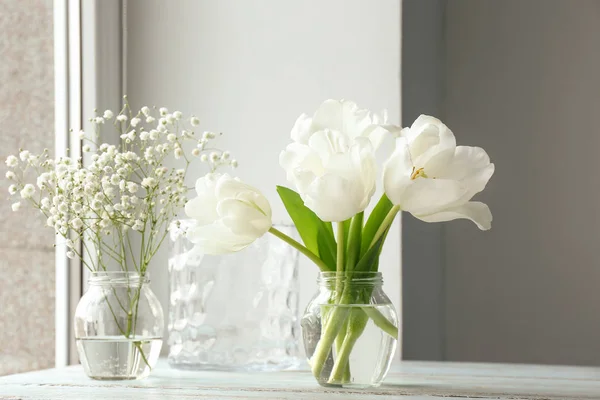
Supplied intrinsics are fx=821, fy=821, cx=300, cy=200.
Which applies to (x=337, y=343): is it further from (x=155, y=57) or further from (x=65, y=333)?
(x=155, y=57)

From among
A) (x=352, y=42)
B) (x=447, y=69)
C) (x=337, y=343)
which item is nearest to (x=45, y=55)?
(x=352, y=42)

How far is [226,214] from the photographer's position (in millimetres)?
948

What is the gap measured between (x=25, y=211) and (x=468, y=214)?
695 mm

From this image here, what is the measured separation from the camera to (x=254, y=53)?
1492 millimetres

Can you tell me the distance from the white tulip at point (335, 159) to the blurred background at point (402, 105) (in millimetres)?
490

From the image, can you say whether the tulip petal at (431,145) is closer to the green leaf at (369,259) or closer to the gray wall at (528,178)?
the green leaf at (369,259)

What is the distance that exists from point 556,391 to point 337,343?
0.91 feet

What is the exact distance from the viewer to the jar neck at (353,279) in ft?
3.18

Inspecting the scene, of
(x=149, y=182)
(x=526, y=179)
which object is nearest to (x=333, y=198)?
(x=149, y=182)

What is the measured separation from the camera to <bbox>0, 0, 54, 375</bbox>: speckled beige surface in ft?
3.99

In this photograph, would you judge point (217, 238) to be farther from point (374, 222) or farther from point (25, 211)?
point (25, 211)

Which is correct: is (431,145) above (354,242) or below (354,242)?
above

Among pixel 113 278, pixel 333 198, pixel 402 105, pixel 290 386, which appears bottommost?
pixel 290 386

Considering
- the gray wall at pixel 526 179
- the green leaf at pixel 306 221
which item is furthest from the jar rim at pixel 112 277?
the gray wall at pixel 526 179
